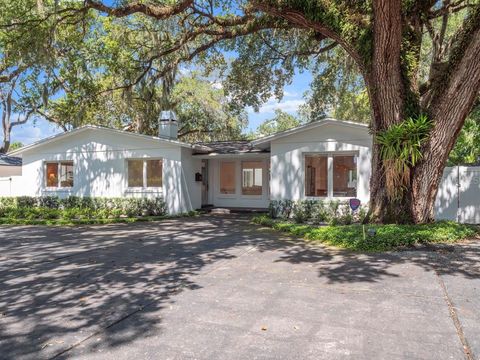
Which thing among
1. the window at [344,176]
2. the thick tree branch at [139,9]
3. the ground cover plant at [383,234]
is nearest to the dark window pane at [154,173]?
the ground cover plant at [383,234]

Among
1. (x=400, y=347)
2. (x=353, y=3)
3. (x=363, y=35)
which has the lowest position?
(x=400, y=347)

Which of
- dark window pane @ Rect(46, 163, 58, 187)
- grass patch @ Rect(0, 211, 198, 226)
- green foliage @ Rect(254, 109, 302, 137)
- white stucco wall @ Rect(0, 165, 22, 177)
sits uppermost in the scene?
green foliage @ Rect(254, 109, 302, 137)

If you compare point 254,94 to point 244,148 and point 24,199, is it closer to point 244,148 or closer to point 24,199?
point 244,148

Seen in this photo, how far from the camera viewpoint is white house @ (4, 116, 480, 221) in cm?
1309

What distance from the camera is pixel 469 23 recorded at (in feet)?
27.8

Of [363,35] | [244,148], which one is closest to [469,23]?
[363,35]

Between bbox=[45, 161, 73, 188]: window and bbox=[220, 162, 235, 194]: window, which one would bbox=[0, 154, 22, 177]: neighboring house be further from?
bbox=[220, 162, 235, 194]: window

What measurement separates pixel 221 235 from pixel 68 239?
390 centimetres

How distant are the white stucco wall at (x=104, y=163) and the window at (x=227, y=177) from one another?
7.62 feet

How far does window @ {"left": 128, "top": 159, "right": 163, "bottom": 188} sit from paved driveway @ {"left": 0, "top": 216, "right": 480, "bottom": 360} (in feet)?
25.7

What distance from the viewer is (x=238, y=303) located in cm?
463

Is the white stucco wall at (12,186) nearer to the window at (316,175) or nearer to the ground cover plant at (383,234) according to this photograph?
the ground cover plant at (383,234)

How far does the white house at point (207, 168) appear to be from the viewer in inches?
516

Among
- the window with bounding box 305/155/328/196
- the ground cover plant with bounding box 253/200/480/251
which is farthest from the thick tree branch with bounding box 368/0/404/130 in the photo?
the window with bounding box 305/155/328/196
